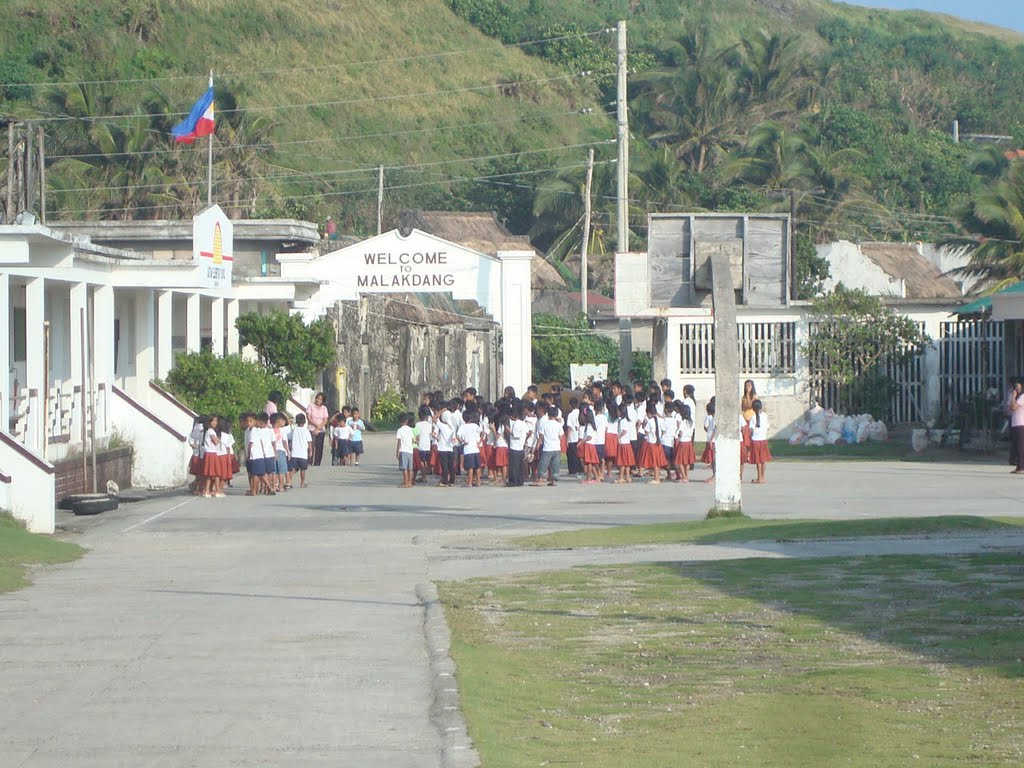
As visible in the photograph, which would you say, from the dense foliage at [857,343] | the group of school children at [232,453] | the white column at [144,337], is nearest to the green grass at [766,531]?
the group of school children at [232,453]

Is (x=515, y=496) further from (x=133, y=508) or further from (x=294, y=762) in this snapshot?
(x=294, y=762)

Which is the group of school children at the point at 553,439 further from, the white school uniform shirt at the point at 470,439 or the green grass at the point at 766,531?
the green grass at the point at 766,531

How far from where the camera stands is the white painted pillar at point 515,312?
117 feet

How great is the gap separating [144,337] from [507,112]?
61.2 meters

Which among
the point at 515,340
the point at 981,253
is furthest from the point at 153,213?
the point at 981,253

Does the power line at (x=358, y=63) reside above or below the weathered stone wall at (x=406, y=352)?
above

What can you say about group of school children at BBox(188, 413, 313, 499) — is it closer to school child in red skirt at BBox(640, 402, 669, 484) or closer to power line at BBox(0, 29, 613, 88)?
school child in red skirt at BBox(640, 402, 669, 484)

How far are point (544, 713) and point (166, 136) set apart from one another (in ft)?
173

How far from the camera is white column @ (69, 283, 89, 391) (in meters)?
23.1

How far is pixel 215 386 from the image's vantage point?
93.2 feet

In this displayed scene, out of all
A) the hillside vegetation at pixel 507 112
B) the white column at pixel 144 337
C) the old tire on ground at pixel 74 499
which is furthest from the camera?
the hillside vegetation at pixel 507 112

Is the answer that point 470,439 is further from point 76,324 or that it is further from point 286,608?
point 286,608

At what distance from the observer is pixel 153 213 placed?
5797 cm

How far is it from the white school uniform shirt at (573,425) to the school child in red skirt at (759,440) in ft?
10.9
